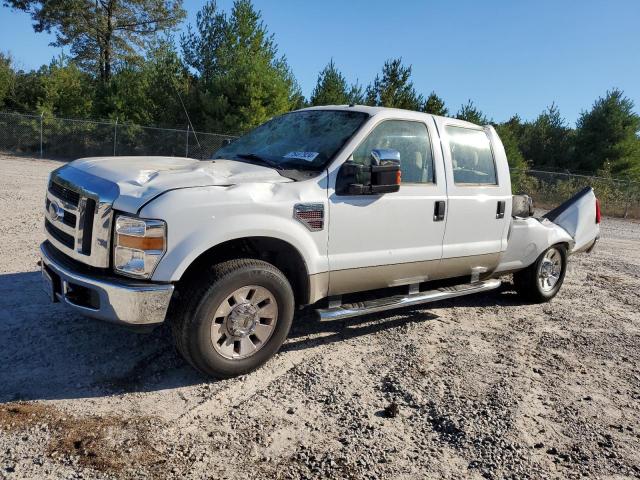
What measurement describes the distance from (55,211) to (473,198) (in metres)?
3.57

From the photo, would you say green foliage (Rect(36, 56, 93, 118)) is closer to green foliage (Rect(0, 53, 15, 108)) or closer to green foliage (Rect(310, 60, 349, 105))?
green foliage (Rect(0, 53, 15, 108))

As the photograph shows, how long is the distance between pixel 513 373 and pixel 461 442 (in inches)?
50.4

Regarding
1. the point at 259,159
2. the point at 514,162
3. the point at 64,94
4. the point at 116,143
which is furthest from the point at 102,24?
the point at 259,159

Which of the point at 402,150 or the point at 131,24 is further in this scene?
the point at 131,24

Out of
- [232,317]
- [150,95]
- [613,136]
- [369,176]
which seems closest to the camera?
[232,317]

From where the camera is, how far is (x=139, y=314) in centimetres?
326

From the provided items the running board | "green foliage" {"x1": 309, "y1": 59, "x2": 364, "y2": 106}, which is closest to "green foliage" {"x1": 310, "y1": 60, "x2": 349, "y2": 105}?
"green foliage" {"x1": 309, "y1": 59, "x2": 364, "y2": 106}

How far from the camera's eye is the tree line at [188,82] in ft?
80.8

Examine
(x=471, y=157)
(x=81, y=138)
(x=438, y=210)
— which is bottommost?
(x=438, y=210)

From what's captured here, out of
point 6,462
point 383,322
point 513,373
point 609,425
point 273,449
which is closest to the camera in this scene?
point 6,462

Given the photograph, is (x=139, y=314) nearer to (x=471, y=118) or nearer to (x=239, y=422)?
(x=239, y=422)

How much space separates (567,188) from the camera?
22.6m

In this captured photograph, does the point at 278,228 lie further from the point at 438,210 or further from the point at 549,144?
the point at 549,144

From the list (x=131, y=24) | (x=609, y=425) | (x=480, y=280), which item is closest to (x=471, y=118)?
(x=131, y=24)
